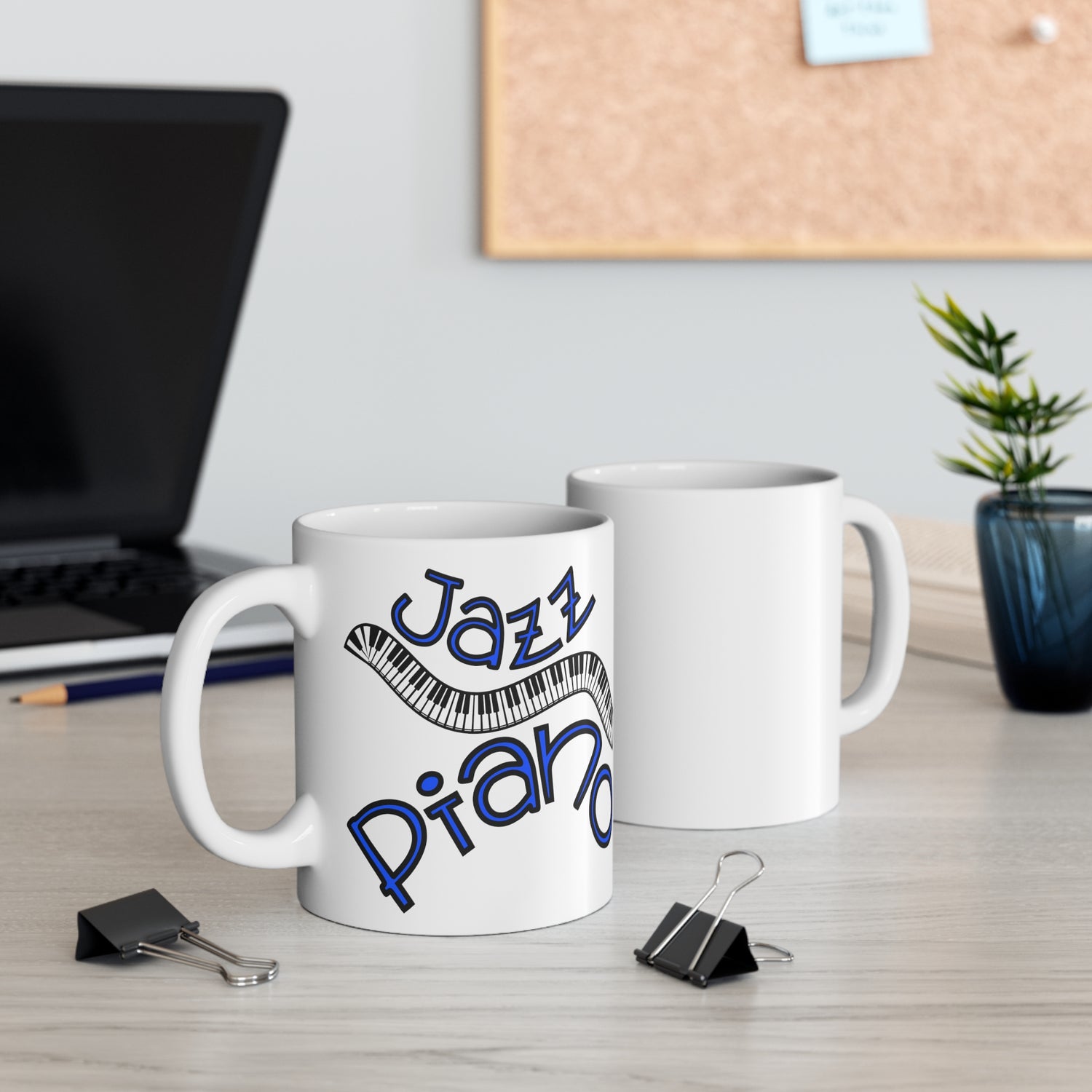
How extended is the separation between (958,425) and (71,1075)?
1.60m

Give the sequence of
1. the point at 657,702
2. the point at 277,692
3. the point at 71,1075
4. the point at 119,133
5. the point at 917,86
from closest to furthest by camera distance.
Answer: the point at 71,1075, the point at 657,702, the point at 277,692, the point at 119,133, the point at 917,86

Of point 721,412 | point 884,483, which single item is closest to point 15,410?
point 721,412

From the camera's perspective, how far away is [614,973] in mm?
378

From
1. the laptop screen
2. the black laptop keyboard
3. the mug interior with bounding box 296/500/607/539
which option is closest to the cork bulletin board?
the laptop screen

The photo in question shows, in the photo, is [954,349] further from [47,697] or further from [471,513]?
[47,697]

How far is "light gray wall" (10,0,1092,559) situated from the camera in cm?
160

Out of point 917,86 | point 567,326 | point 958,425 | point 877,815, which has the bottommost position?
point 877,815

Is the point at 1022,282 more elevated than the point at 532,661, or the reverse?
the point at 1022,282

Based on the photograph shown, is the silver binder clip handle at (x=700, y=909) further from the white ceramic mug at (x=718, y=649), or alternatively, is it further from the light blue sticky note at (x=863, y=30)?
the light blue sticky note at (x=863, y=30)

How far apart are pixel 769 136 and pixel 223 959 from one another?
1437 millimetres

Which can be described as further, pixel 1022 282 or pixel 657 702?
pixel 1022 282

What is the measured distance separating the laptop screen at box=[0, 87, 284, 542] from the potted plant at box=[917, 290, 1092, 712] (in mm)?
501

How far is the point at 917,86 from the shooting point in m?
1.67

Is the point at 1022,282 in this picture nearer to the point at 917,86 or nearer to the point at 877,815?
the point at 917,86
